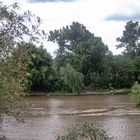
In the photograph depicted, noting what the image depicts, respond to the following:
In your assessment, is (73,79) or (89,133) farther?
(73,79)

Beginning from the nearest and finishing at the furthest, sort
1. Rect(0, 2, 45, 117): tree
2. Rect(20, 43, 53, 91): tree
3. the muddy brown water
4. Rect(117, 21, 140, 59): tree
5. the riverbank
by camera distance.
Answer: Rect(0, 2, 45, 117): tree → the muddy brown water → the riverbank → Rect(20, 43, 53, 91): tree → Rect(117, 21, 140, 59): tree

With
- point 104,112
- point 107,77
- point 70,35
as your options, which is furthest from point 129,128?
point 70,35

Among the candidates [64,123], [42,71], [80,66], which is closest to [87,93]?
[42,71]

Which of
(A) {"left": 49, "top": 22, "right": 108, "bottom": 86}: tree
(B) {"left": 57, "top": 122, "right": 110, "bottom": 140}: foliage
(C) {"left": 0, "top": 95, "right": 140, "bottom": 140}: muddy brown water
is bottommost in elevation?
(C) {"left": 0, "top": 95, "right": 140, "bottom": 140}: muddy brown water

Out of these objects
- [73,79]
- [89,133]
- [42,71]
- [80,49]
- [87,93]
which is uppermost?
[80,49]

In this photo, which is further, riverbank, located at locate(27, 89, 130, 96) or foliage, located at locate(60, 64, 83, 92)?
foliage, located at locate(60, 64, 83, 92)

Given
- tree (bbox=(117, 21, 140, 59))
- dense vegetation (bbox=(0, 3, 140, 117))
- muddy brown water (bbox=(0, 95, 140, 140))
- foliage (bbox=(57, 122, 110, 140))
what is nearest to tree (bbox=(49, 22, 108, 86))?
dense vegetation (bbox=(0, 3, 140, 117))

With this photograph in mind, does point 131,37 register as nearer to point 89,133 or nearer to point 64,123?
point 64,123

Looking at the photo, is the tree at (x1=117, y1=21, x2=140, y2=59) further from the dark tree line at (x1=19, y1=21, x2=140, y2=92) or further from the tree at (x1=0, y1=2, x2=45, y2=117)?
the tree at (x1=0, y1=2, x2=45, y2=117)

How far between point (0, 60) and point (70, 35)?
69.3m

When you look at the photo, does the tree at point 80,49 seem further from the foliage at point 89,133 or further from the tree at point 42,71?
the foliage at point 89,133

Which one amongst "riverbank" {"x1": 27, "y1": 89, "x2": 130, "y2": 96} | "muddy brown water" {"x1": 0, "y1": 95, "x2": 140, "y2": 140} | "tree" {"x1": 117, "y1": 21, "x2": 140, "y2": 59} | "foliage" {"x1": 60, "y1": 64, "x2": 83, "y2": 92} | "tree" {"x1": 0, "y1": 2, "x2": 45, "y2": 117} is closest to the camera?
"tree" {"x1": 0, "y1": 2, "x2": 45, "y2": 117}

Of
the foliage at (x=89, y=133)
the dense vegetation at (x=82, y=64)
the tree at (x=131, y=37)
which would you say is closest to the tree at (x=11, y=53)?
the foliage at (x=89, y=133)

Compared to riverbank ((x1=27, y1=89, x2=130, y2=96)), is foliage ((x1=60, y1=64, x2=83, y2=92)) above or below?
above
